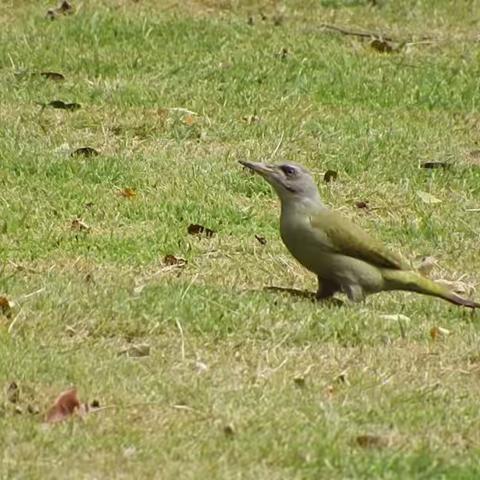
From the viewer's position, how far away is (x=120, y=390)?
21.8 ft

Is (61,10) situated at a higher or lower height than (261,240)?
lower

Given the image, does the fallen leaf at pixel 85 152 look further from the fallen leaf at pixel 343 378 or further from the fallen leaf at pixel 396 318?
the fallen leaf at pixel 343 378

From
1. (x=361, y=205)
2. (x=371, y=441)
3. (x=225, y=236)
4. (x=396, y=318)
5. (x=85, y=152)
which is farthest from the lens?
(x=85, y=152)

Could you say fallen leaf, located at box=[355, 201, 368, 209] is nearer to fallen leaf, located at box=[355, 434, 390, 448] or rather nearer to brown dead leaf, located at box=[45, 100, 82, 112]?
brown dead leaf, located at box=[45, 100, 82, 112]

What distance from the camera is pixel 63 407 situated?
21.1ft

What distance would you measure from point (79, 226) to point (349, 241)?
1.89 metres

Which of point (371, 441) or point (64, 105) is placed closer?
point (371, 441)

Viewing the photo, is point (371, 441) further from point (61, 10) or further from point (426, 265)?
point (61, 10)

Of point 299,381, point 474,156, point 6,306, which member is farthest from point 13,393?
point 474,156

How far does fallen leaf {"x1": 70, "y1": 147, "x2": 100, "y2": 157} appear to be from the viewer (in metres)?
10.7

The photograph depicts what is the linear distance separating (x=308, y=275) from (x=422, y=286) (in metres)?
0.91

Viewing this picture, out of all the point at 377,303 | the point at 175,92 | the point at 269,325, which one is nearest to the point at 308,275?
the point at 377,303

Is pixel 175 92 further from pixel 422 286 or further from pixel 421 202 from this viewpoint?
pixel 422 286

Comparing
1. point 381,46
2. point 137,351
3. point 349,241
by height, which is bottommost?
point 381,46
